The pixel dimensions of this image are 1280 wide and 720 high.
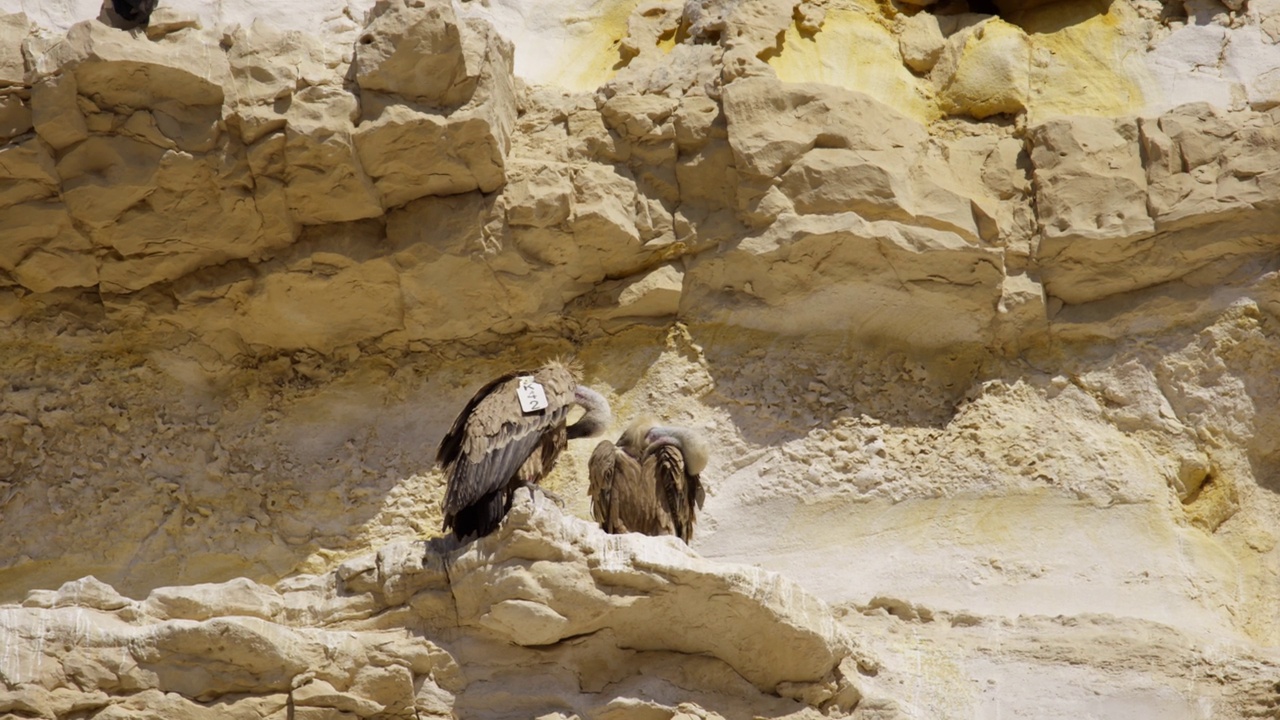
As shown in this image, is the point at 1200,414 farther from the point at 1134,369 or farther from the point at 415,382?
the point at 415,382

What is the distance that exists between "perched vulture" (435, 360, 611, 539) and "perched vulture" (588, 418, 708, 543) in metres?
0.50

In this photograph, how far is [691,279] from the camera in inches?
451

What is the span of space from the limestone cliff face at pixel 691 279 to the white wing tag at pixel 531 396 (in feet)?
7.50

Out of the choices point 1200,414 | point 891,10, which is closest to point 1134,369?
point 1200,414

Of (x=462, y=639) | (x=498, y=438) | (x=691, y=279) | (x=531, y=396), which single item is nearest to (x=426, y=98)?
(x=691, y=279)

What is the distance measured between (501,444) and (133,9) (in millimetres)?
3980

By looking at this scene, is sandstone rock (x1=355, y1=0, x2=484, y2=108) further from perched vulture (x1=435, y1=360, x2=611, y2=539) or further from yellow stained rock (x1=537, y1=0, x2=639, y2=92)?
perched vulture (x1=435, y1=360, x2=611, y2=539)

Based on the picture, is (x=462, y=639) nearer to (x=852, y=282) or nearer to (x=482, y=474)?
(x=482, y=474)

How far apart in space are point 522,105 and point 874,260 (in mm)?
2658

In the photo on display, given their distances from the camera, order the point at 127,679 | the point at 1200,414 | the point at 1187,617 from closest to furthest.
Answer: the point at 127,679 < the point at 1187,617 < the point at 1200,414

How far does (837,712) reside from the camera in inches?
328

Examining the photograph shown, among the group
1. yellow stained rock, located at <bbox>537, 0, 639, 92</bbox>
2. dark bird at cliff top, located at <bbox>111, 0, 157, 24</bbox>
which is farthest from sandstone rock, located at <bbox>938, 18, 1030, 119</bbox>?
dark bird at cliff top, located at <bbox>111, 0, 157, 24</bbox>

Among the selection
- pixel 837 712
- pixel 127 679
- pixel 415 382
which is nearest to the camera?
pixel 127 679

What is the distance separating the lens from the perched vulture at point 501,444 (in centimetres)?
852
